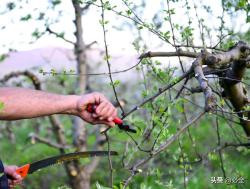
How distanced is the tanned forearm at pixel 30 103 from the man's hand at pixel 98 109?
1.6 inches

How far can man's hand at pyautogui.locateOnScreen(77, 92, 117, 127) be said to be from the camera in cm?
240

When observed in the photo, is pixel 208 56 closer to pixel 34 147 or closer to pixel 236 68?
pixel 236 68

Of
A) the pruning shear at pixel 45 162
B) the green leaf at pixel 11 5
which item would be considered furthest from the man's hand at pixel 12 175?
the green leaf at pixel 11 5

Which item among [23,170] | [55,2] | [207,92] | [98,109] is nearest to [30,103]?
[98,109]

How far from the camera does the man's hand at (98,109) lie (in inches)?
94.7

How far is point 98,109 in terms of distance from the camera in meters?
2.42

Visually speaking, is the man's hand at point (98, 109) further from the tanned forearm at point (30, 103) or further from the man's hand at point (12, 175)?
the man's hand at point (12, 175)

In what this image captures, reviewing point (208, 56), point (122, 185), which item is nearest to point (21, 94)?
point (122, 185)

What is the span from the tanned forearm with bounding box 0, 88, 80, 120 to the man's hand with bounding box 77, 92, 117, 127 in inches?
1.6

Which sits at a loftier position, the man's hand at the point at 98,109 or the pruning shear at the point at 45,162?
the man's hand at the point at 98,109

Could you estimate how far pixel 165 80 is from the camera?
3.00m

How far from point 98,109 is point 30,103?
1.10 feet

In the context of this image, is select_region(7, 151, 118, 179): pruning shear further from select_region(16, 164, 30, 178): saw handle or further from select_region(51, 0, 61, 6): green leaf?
select_region(51, 0, 61, 6): green leaf

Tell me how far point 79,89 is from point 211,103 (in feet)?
13.6
